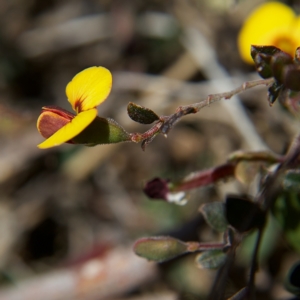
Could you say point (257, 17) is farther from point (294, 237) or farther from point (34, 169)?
point (34, 169)

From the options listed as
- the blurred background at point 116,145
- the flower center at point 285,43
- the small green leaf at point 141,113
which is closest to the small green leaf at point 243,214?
the small green leaf at point 141,113

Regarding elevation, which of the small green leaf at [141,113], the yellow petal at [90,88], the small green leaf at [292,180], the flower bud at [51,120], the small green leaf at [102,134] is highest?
the yellow petal at [90,88]

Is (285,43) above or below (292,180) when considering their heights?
above

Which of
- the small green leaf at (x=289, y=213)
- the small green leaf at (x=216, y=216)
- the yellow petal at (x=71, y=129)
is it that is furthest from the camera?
the small green leaf at (x=289, y=213)

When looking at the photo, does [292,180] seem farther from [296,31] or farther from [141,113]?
[296,31]

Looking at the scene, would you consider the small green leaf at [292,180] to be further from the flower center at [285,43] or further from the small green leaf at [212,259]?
the flower center at [285,43]

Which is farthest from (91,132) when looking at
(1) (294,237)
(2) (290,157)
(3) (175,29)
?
(3) (175,29)

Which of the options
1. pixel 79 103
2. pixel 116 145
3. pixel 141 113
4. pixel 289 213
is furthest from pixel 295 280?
pixel 116 145
